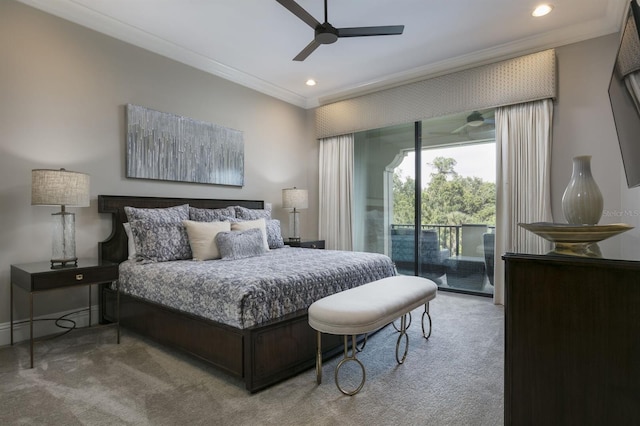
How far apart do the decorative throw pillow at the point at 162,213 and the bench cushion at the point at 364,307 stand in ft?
6.34

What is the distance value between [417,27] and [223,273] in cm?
301

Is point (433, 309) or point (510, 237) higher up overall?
point (510, 237)

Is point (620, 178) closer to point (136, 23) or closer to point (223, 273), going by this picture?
point (223, 273)

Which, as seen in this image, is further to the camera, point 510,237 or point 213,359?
point 510,237

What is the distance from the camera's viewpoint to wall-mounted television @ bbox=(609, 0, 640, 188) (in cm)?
151

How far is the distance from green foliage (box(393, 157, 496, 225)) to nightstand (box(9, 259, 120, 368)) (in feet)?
11.8

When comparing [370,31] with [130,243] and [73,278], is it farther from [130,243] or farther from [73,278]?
[73,278]

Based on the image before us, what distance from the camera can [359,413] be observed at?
181 centimetres

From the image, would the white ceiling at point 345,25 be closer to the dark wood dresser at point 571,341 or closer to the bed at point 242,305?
the bed at point 242,305

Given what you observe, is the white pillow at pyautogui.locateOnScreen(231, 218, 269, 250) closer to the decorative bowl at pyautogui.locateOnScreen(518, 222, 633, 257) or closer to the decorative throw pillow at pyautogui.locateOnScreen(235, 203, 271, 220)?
the decorative throw pillow at pyautogui.locateOnScreen(235, 203, 271, 220)

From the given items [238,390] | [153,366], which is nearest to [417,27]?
[238,390]

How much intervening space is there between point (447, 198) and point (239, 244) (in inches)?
112

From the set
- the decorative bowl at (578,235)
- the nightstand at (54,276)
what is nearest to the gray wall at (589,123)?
the decorative bowl at (578,235)

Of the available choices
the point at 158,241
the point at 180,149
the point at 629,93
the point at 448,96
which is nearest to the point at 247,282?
the point at 158,241
